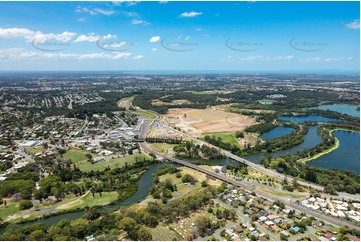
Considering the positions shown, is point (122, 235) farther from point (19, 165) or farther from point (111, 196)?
point (19, 165)

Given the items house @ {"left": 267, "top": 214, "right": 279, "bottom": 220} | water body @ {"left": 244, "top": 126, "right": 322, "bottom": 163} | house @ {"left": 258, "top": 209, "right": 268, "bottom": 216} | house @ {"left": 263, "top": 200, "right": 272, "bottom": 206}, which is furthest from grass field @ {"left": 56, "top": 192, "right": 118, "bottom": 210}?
water body @ {"left": 244, "top": 126, "right": 322, "bottom": 163}

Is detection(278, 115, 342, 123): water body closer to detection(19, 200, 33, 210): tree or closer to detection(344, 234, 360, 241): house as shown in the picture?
detection(344, 234, 360, 241): house

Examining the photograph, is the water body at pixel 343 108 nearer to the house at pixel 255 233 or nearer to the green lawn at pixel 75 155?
the house at pixel 255 233

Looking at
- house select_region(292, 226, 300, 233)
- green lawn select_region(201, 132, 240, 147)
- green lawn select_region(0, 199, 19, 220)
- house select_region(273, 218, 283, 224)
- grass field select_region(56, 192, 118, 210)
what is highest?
green lawn select_region(201, 132, 240, 147)

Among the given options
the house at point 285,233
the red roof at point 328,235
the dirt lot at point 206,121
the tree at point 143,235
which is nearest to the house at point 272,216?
the house at point 285,233

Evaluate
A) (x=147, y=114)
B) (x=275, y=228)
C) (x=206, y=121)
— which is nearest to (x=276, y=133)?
(x=206, y=121)

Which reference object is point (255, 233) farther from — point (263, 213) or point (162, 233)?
point (162, 233)
